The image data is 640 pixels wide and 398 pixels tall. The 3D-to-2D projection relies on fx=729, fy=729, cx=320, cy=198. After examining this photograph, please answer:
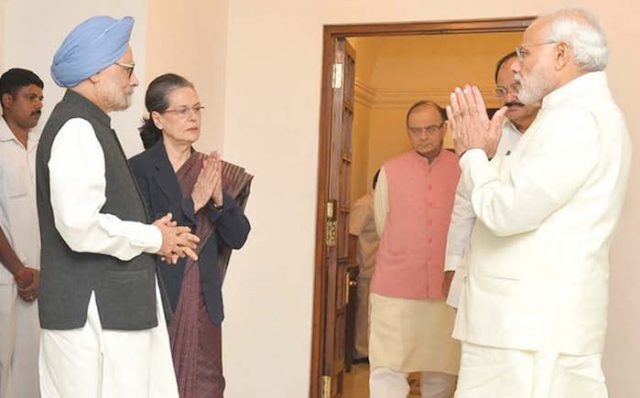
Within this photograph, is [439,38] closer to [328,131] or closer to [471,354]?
[328,131]

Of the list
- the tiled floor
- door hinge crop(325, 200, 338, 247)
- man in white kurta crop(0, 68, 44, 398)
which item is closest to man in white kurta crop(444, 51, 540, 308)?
door hinge crop(325, 200, 338, 247)

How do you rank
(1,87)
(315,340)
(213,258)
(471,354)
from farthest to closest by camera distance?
(315,340)
(1,87)
(213,258)
(471,354)

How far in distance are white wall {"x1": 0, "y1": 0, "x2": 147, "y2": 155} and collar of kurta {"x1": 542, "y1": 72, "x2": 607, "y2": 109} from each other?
1925 mm

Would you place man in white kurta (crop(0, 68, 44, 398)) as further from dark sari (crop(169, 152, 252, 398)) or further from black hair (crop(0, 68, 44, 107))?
dark sari (crop(169, 152, 252, 398))

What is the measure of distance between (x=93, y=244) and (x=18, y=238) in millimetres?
1429

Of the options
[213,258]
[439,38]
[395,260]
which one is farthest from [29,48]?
[439,38]

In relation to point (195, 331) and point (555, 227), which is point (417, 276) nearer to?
point (195, 331)

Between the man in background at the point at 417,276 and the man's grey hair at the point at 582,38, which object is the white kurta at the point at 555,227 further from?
the man in background at the point at 417,276

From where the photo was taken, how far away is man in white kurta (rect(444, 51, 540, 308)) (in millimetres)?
2819

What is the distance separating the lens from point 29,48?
134 inches

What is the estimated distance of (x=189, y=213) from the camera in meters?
2.55

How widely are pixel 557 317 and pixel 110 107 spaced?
4.58 ft

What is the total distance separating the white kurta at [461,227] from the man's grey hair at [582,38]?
816 millimetres

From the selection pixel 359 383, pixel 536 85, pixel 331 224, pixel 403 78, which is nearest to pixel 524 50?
pixel 536 85
